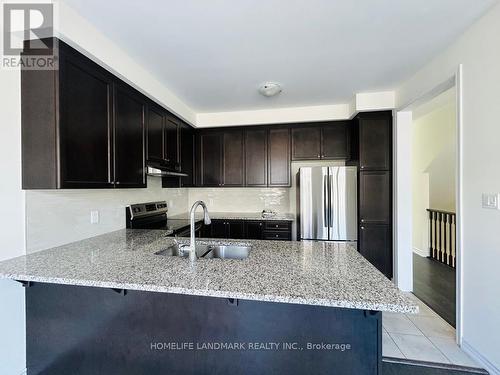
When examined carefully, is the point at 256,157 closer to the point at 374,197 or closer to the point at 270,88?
the point at 270,88

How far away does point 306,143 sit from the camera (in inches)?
144

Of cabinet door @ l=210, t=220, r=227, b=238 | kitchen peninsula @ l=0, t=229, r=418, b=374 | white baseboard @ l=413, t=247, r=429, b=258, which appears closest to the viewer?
kitchen peninsula @ l=0, t=229, r=418, b=374

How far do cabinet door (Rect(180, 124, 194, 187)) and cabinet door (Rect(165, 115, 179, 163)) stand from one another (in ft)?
0.66

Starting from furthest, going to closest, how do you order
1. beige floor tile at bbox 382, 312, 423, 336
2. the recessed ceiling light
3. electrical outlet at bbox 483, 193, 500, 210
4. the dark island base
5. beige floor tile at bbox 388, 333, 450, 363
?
the recessed ceiling light, beige floor tile at bbox 382, 312, 423, 336, beige floor tile at bbox 388, 333, 450, 363, electrical outlet at bbox 483, 193, 500, 210, the dark island base

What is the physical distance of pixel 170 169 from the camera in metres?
3.12

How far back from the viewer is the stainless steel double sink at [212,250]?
1.86 metres

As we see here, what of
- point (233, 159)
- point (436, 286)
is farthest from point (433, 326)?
point (233, 159)

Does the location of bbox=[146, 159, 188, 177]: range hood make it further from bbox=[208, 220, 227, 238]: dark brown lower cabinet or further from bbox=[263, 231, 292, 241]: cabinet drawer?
bbox=[263, 231, 292, 241]: cabinet drawer

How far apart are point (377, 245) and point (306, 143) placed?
5.56ft

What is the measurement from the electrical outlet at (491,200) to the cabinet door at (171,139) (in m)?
3.04

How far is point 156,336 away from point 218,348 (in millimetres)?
367

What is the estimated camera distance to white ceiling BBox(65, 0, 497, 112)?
1622 mm

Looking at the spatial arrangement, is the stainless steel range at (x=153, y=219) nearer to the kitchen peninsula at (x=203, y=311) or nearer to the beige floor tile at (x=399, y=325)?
the kitchen peninsula at (x=203, y=311)

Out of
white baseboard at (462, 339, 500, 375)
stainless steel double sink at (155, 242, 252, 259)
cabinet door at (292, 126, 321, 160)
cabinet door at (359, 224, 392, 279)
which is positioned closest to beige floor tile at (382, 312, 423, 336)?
white baseboard at (462, 339, 500, 375)
